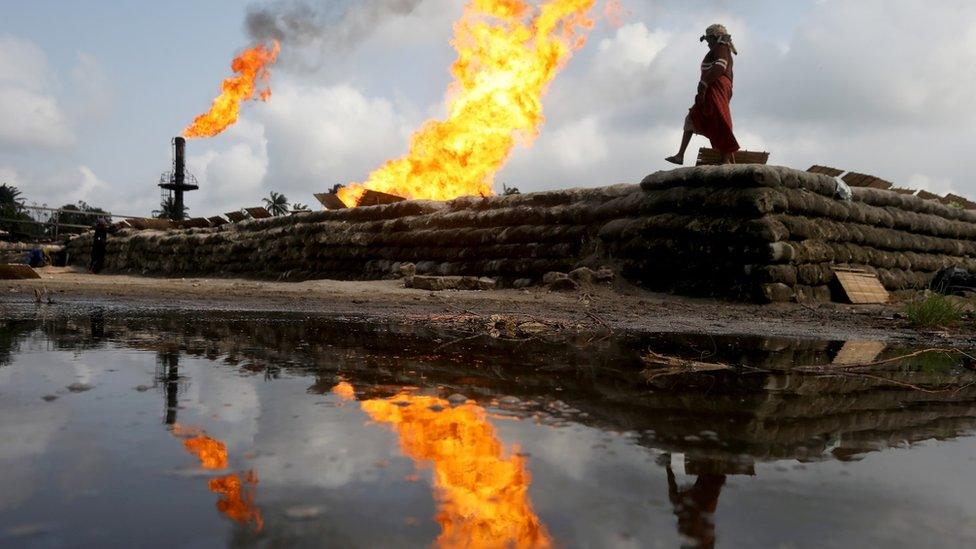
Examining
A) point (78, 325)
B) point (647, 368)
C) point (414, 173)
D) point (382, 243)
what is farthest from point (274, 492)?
point (414, 173)

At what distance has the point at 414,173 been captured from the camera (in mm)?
16516

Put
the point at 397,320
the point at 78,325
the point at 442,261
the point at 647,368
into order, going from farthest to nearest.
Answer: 1. the point at 442,261
2. the point at 397,320
3. the point at 78,325
4. the point at 647,368

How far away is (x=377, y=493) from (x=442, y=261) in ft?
35.6

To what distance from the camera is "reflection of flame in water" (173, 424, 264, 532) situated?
Answer: 115cm

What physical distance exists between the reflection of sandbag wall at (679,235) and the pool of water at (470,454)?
227 inches

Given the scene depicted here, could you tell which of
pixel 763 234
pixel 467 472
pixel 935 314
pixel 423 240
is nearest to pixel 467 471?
pixel 467 472

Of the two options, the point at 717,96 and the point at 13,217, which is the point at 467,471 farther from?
the point at 13,217

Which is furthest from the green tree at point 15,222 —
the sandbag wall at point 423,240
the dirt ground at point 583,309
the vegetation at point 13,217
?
the dirt ground at point 583,309

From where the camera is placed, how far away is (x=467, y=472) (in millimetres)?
1433

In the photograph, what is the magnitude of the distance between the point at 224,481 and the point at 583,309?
608cm

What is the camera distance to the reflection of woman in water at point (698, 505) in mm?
1104

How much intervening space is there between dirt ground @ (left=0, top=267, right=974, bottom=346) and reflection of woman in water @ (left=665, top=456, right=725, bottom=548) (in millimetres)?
3713

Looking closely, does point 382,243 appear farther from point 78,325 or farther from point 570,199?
point 78,325

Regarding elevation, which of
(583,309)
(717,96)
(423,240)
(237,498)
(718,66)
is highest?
(718,66)
